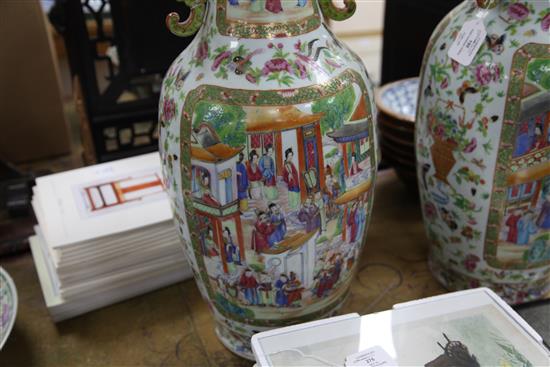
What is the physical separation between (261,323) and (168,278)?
0.90 ft

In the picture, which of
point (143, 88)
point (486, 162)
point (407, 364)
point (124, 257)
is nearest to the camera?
point (407, 364)

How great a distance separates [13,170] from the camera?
140cm

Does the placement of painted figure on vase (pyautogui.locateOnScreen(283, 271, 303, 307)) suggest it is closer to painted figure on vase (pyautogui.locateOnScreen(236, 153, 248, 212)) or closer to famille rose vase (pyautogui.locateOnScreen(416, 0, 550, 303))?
painted figure on vase (pyautogui.locateOnScreen(236, 153, 248, 212))

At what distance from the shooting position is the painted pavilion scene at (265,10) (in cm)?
74

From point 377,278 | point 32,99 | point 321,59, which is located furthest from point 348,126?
point 32,99

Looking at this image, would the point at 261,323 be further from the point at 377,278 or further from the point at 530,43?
the point at 530,43

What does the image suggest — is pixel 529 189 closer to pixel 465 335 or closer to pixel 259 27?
pixel 465 335

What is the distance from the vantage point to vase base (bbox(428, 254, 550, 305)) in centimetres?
101

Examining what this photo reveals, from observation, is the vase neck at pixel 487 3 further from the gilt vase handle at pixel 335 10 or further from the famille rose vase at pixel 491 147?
the gilt vase handle at pixel 335 10

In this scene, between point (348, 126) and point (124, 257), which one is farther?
point (124, 257)

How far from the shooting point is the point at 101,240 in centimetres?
100

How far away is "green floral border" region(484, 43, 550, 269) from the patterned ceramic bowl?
0.74 m

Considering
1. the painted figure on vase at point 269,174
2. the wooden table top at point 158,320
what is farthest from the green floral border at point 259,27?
the wooden table top at point 158,320

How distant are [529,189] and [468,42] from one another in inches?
9.1
